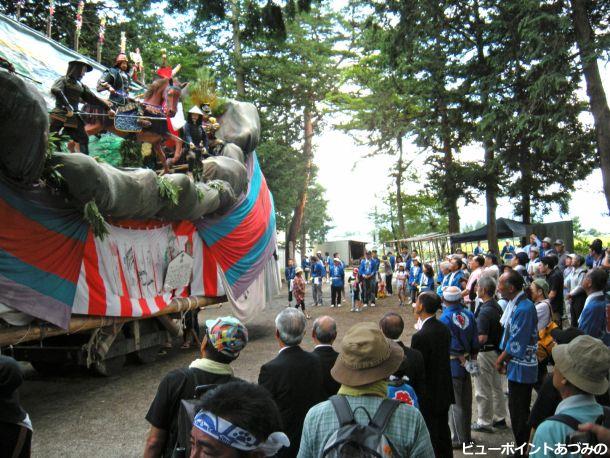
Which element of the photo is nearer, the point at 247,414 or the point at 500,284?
the point at 247,414

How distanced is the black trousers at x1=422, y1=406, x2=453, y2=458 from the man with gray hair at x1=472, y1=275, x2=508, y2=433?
1540 millimetres

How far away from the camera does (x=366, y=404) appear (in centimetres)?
252

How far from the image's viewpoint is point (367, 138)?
82.8ft

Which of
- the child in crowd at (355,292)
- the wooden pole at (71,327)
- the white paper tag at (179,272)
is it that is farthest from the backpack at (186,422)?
the child in crowd at (355,292)

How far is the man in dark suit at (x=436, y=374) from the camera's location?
4.32 metres

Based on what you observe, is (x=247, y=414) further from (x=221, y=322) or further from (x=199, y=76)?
(x=199, y=76)

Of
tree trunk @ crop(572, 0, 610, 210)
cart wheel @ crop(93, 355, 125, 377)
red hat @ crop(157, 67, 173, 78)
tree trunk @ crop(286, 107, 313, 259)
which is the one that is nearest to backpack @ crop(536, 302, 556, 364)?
cart wheel @ crop(93, 355, 125, 377)

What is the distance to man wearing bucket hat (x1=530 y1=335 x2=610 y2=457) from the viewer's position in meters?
2.58

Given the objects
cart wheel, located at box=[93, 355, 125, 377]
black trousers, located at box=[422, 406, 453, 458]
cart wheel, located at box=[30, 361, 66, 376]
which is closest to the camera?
black trousers, located at box=[422, 406, 453, 458]

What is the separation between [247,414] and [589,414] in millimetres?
1818

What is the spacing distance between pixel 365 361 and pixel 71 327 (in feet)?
20.8

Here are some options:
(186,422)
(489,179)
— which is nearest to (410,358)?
(186,422)

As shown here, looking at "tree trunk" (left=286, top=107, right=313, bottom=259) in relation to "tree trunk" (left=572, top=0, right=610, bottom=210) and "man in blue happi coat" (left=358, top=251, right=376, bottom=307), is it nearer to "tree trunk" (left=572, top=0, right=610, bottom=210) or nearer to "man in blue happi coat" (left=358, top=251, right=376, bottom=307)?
"man in blue happi coat" (left=358, top=251, right=376, bottom=307)

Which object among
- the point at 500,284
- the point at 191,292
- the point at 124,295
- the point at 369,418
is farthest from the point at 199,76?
the point at 369,418
